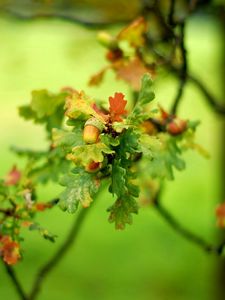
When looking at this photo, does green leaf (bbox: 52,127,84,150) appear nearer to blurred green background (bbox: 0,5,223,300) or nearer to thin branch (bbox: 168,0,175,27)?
thin branch (bbox: 168,0,175,27)

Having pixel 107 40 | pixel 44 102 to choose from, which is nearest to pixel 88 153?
pixel 44 102

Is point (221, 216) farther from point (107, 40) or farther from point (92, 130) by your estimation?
A: point (92, 130)

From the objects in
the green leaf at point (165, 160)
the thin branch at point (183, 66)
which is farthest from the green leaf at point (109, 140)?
the thin branch at point (183, 66)

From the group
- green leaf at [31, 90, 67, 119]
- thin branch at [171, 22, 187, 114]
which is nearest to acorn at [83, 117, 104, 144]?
green leaf at [31, 90, 67, 119]

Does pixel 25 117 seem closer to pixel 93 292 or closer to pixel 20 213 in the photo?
pixel 20 213

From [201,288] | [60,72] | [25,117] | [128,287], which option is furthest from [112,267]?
[60,72]

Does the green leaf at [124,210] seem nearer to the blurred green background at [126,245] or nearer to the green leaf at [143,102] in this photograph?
the green leaf at [143,102]
